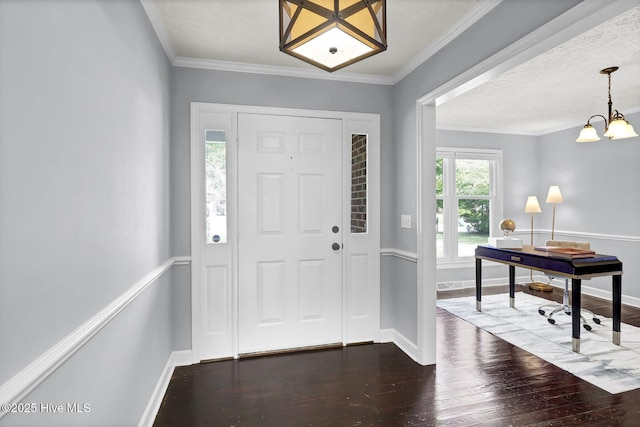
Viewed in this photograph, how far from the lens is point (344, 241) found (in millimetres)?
3238

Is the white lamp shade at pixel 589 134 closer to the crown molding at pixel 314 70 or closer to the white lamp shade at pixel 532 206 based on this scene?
the white lamp shade at pixel 532 206

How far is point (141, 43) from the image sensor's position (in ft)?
6.38

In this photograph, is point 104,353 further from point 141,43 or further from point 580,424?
point 580,424

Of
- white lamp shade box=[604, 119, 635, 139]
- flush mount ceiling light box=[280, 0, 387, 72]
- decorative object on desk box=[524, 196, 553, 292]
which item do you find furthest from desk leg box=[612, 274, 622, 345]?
flush mount ceiling light box=[280, 0, 387, 72]

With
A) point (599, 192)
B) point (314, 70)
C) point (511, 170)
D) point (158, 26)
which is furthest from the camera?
point (511, 170)

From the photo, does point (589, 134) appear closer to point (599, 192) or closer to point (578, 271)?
point (578, 271)

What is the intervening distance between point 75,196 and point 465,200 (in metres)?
5.47

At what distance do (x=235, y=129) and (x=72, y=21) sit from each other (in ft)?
6.14

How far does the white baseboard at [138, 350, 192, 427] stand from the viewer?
2.01m

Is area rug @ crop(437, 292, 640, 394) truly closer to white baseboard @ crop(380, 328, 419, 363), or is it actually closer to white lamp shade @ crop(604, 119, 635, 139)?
white baseboard @ crop(380, 328, 419, 363)

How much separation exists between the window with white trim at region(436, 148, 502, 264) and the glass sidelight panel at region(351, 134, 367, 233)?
2.57 m

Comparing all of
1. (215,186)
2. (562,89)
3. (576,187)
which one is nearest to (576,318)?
(562,89)

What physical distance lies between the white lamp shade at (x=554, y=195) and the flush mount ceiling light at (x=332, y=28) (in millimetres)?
4994

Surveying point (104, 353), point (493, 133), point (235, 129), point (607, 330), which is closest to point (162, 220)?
point (235, 129)
